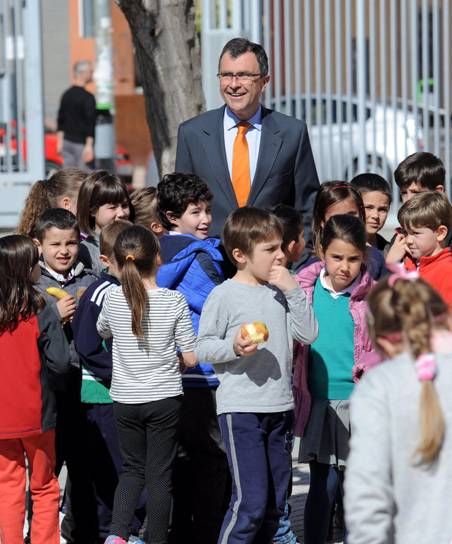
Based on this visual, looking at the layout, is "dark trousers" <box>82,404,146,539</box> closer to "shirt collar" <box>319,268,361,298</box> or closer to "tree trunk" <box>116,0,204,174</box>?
"shirt collar" <box>319,268,361,298</box>

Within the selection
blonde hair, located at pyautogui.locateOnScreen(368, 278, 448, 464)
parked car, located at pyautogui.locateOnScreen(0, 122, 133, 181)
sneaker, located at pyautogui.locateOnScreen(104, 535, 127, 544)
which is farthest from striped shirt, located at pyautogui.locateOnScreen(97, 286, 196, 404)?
parked car, located at pyautogui.locateOnScreen(0, 122, 133, 181)

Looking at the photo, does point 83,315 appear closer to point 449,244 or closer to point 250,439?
point 250,439

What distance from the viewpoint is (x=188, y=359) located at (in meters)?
5.57

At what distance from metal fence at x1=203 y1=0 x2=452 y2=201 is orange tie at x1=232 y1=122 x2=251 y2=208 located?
215 inches

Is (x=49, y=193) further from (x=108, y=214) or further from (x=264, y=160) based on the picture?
(x=264, y=160)

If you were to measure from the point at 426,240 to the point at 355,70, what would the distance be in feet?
22.8

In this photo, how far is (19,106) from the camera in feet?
43.4

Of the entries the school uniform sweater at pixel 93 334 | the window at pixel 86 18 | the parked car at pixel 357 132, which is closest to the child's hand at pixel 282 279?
the school uniform sweater at pixel 93 334

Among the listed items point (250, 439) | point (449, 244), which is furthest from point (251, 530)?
point (449, 244)

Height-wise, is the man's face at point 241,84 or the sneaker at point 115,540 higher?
the man's face at point 241,84

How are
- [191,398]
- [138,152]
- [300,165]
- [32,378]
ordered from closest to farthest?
[32,378]
[191,398]
[300,165]
[138,152]

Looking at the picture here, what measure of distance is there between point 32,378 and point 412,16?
7.68 m

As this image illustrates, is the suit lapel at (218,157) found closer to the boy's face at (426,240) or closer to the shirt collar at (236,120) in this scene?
the shirt collar at (236,120)

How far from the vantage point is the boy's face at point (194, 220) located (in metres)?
5.98
